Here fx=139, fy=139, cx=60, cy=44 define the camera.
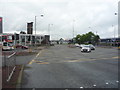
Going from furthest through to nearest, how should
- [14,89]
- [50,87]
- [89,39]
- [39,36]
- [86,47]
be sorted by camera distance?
1. [39,36]
2. [89,39]
3. [86,47]
4. [50,87]
5. [14,89]

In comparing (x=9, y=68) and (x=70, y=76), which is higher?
(x=9, y=68)

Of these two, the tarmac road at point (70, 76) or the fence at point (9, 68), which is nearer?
the tarmac road at point (70, 76)

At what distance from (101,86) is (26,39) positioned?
343 feet

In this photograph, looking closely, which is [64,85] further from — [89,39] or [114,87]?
[89,39]

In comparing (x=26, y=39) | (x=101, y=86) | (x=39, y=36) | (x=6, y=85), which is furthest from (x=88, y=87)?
(x=39, y=36)

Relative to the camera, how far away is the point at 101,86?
5594 millimetres

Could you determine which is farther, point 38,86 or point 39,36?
point 39,36

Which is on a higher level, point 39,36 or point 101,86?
point 39,36

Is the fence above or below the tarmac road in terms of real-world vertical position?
above

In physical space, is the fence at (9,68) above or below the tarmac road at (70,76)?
above

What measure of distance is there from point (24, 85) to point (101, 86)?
3.13 m

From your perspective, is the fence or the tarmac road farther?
the fence

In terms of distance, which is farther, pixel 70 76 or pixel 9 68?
pixel 70 76

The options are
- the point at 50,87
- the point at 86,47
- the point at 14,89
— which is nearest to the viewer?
the point at 14,89
